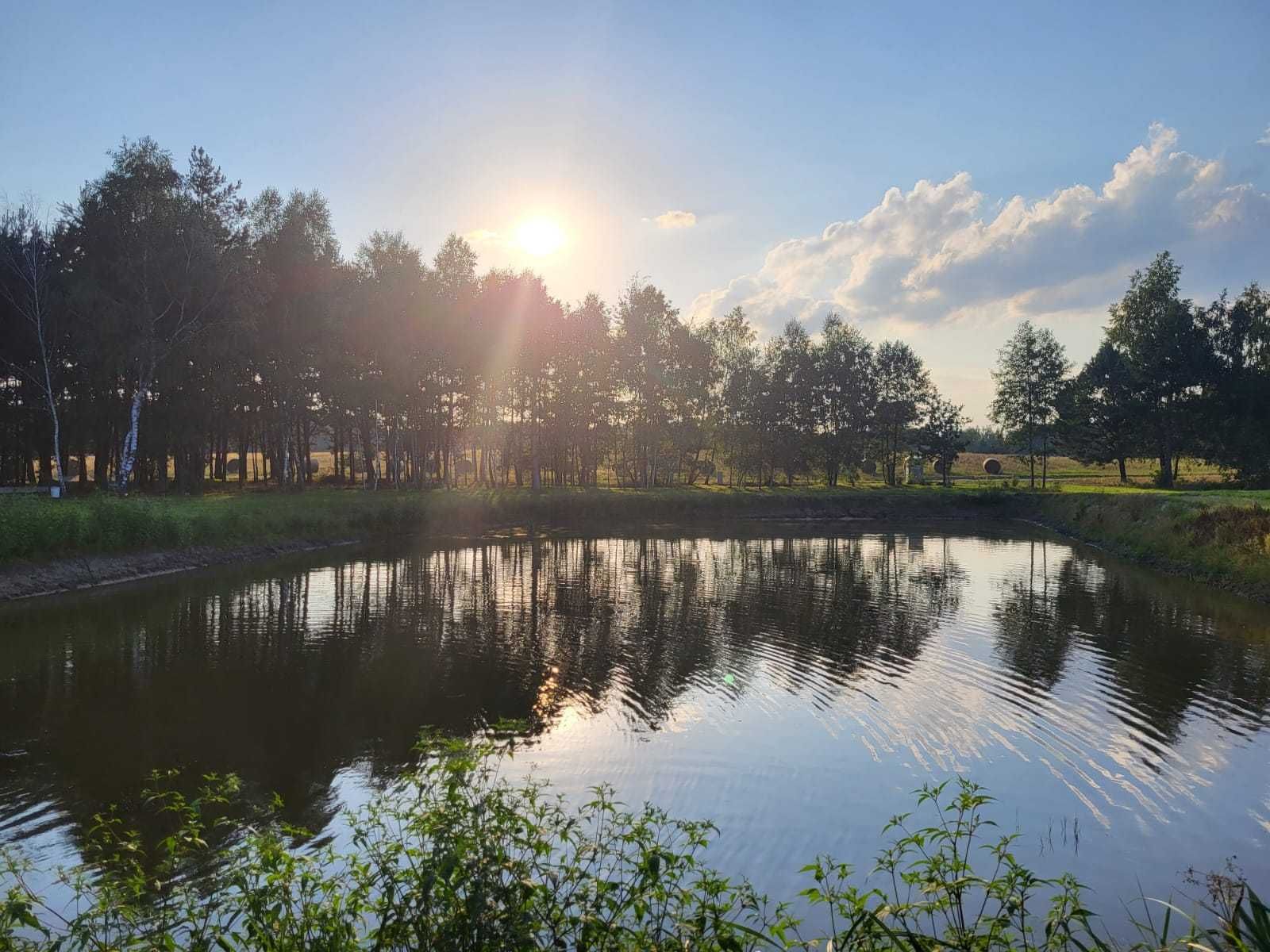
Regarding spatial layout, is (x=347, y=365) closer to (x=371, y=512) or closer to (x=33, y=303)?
(x=371, y=512)

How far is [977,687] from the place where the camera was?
17.5 m

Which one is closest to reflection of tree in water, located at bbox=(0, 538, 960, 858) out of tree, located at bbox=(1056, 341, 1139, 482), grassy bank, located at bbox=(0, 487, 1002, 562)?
grassy bank, located at bbox=(0, 487, 1002, 562)

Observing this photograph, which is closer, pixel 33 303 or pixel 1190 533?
pixel 1190 533

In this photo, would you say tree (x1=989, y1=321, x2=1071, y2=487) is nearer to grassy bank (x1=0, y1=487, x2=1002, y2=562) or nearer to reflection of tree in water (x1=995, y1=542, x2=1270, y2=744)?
grassy bank (x1=0, y1=487, x2=1002, y2=562)

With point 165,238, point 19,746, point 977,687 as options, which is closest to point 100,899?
point 19,746

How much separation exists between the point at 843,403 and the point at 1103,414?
2493 cm

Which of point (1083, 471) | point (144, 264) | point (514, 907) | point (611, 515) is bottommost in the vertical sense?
point (611, 515)

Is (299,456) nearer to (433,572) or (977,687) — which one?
(433,572)

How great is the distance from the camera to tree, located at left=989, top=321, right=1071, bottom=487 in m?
82.2

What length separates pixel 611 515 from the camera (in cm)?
6178

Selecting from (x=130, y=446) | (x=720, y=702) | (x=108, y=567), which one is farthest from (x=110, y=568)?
(x=720, y=702)

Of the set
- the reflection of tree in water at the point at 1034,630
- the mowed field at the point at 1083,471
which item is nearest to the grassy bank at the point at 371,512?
the mowed field at the point at 1083,471

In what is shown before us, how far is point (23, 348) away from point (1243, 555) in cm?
5744

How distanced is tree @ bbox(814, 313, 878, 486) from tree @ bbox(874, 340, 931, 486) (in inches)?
58.2
